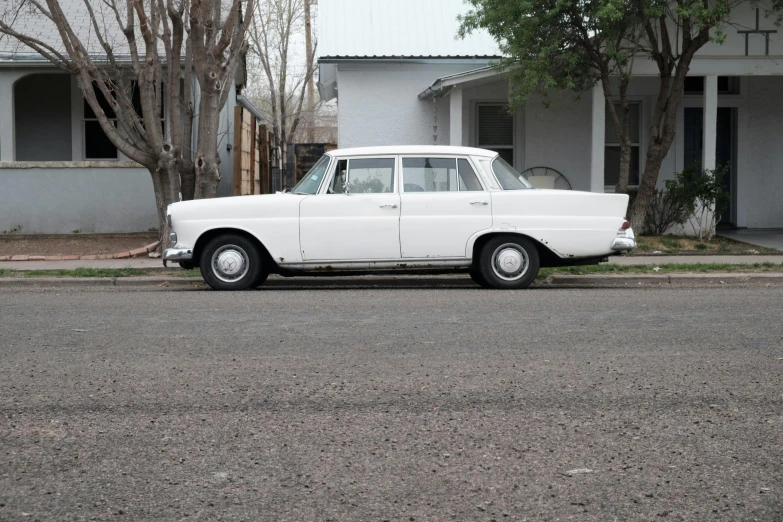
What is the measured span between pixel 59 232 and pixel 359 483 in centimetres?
1604

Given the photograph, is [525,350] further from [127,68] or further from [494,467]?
[127,68]

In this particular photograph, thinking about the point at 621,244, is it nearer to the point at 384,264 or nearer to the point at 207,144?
the point at 384,264

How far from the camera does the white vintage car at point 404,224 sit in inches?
439

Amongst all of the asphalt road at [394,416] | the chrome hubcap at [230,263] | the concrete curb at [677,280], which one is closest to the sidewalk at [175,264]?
the concrete curb at [677,280]

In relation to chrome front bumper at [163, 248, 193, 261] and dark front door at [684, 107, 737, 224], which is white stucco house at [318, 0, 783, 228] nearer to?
dark front door at [684, 107, 737, 224]

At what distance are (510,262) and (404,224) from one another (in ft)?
4.24

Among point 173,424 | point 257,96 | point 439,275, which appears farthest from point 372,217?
point 257,96

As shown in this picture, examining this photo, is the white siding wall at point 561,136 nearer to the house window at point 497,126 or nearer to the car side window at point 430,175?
the house window at point 497,126

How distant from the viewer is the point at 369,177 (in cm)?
1138

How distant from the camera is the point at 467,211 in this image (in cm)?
1116

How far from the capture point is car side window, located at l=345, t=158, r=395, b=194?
11344 millimetres

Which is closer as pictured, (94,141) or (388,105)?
(388,105)

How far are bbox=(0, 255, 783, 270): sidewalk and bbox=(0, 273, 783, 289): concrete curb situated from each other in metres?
1.08

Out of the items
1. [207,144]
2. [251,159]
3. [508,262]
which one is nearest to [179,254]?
[207,144]
